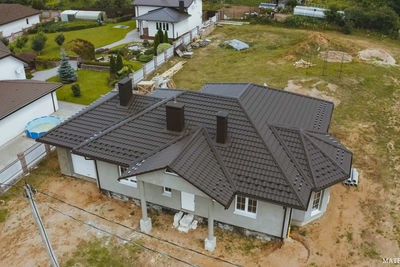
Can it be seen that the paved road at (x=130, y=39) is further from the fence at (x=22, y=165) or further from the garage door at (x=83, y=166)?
the garage door at (x=83, y=166)

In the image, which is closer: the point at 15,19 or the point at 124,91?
the point at 124,91

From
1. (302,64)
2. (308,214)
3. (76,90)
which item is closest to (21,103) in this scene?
(76,90)

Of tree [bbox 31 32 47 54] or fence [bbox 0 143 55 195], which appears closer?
fence [bbox 0 143 55 195]

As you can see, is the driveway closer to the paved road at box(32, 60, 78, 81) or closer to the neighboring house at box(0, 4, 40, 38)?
the paved road at box(32, 60, 78, 81)

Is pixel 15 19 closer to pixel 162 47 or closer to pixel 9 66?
pixel 162 47

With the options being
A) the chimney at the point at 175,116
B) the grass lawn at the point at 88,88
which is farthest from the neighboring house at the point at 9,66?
the chimney at the point at 175,116

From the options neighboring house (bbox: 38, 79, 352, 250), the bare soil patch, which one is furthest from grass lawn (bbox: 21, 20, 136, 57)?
the bare soil patch

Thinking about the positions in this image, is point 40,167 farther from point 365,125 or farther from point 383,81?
point 383,81
